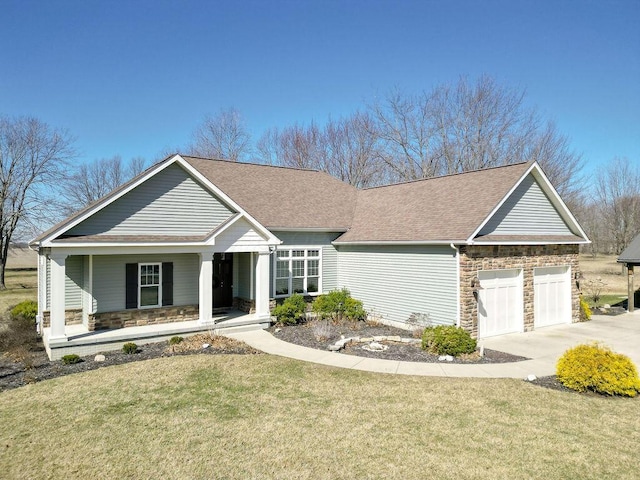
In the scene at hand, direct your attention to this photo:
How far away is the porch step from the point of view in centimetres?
1438

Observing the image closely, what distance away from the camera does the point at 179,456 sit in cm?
632

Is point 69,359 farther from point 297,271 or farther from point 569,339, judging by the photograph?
point 569,339

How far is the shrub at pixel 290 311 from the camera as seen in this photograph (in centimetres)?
1587

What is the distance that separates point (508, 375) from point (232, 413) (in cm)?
641

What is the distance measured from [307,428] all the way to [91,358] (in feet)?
25.3

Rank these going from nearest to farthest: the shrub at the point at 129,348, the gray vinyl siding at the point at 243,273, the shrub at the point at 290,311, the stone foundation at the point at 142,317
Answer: the shrub at the point at 129,348 < the stone foundation at the point at 142,317 < the shrub at the point at 290,311 < the gray vinyl siding at the point at 243,273

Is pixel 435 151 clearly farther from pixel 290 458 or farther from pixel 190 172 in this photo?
pixel 290 458

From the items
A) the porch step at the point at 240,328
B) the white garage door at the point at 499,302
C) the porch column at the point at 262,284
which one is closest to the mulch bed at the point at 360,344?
the porch step at the point at 240,328

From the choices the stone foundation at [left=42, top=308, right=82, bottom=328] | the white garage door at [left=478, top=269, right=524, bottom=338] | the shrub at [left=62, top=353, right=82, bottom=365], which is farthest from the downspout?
the stone foundation at [left=42, top=308, right=82, bottom=328]

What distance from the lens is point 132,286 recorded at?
1441cm

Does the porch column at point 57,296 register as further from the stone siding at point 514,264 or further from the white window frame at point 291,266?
the stone siding at point 514,264

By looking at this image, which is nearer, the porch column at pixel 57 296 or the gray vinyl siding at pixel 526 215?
the porch column at pixel 57 296

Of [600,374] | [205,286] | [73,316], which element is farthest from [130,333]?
[600,374]

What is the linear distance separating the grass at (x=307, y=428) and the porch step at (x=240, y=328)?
4.11 meters
